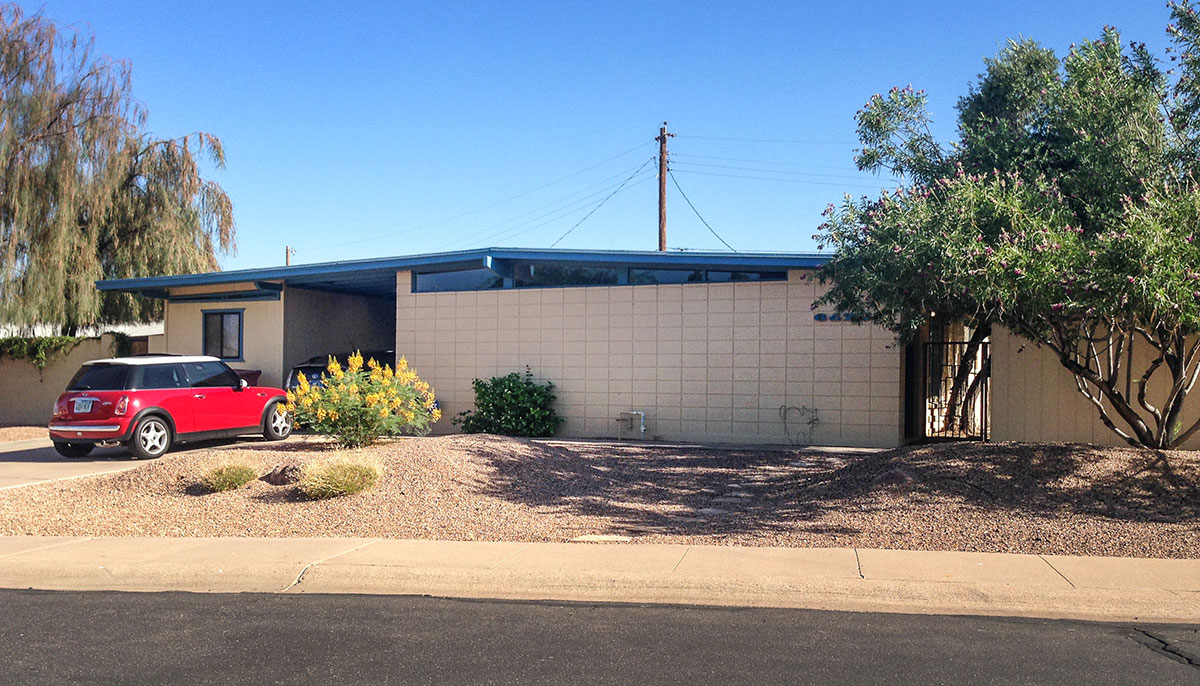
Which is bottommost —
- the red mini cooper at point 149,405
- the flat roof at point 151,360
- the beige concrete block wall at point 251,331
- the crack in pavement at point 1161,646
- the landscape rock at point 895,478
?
the crack in pavement at point 1161,646

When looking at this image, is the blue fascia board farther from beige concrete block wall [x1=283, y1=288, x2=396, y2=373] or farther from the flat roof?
the flat roof

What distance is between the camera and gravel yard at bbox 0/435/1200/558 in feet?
31.0

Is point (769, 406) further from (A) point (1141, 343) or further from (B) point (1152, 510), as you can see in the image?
(B) point (1152, 510)

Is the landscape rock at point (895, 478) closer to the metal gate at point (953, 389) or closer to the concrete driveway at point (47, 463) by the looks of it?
the metal gate at point (953, 389)

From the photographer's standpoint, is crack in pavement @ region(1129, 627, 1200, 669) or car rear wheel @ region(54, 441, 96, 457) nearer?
crack in pavement @ region(1129, 627, 1200, 669)

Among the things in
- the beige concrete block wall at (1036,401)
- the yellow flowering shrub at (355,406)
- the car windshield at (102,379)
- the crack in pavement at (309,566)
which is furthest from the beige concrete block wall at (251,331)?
the beige concrete block wall at (1036,401)

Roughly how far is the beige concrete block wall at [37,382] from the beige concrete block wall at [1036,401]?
805 inches

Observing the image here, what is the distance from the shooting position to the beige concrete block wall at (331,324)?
76.4ft

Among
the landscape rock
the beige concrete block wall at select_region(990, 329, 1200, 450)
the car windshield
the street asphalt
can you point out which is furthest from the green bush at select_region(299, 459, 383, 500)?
the beige concrete block wall at select_region(990, 329, 1200, 450)

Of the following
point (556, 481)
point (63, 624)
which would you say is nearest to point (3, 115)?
point (556, 481)

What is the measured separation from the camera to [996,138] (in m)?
13.4

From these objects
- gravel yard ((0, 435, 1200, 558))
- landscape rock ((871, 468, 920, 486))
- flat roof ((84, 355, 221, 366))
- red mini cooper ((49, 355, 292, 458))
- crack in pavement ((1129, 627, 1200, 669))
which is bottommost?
crack in pavement ((1129, 627, 1200, 669))

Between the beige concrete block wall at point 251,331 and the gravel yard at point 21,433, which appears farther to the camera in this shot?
the beige concrete block wall at point 251,331

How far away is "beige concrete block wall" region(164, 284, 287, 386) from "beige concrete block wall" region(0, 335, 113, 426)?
76.6 inches
